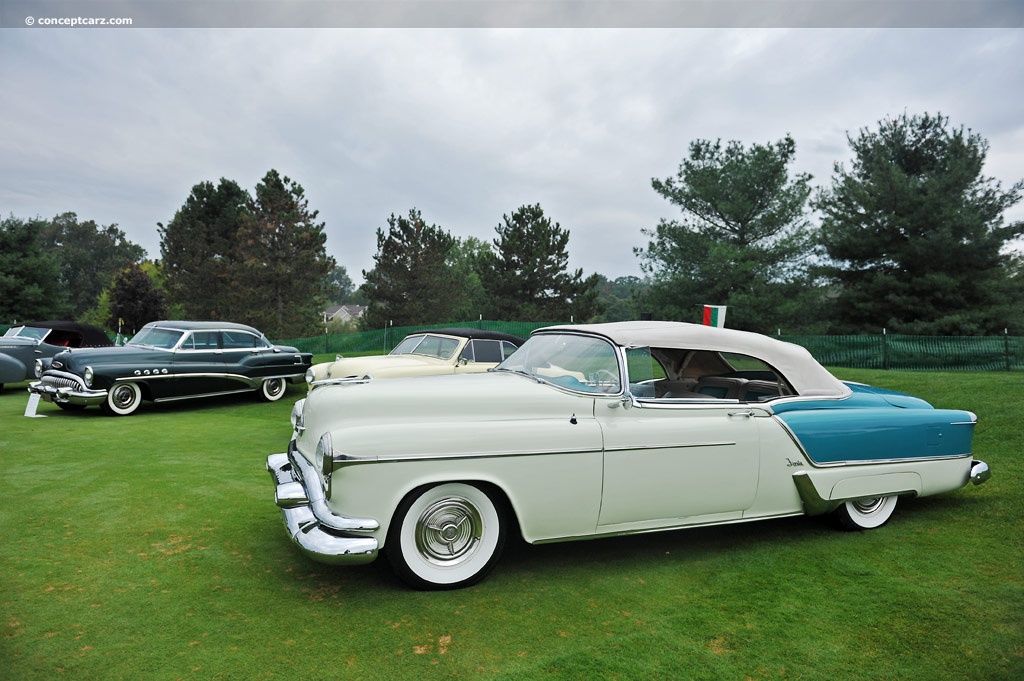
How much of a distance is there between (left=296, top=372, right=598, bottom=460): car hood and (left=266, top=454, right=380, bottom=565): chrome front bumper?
367 mm

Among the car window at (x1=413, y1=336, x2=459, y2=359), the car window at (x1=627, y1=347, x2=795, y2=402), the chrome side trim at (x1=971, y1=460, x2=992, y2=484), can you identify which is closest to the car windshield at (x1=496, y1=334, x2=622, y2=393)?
the car window at (x1=627, y1=347, x2=795, y2=402)

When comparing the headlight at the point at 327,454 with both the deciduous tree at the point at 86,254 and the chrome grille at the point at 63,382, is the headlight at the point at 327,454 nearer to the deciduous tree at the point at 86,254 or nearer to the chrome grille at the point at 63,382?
the chrome grille at the point at 63,382

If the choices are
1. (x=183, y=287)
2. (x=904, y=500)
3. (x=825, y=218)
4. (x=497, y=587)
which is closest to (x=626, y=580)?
(x=497, y=587)

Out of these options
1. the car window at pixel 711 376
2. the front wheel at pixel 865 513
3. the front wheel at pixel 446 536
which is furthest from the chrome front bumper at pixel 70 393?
the front wheel at pixel 865 513

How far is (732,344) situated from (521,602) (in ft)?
7.66

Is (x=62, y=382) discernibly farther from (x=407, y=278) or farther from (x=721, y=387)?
(x=407, y=278)

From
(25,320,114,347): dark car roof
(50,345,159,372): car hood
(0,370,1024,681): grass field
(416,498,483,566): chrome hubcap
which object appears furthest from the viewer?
(25,320,114,347): dark car roof

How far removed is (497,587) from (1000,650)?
2.50 metres

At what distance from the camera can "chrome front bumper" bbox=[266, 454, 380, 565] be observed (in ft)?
10.8

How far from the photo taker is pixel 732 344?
4.60 metres

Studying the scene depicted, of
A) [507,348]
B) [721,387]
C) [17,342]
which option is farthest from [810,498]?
[17,342]

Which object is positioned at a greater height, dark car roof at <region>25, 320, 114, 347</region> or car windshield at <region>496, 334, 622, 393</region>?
dark car roof at <region>25, 320, 114, 347</region>

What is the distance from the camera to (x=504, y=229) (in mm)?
35688

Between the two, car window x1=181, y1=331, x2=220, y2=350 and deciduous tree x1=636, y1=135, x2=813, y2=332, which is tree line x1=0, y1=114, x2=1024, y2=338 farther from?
car window x1=181, y1=331, x2=220, y2=350
